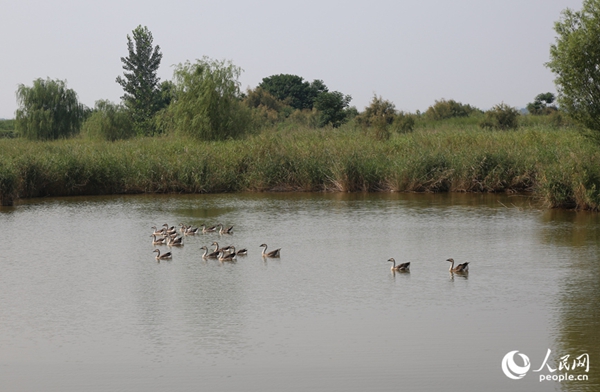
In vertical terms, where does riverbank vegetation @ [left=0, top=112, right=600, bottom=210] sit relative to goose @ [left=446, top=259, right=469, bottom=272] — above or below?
above

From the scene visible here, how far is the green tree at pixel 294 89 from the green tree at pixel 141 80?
11790mm

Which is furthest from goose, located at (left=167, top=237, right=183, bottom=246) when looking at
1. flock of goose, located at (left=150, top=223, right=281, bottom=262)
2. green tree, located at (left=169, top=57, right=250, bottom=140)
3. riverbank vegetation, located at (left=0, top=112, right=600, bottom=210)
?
green tree, located at (left=169, top=57, right=250, bottom=140)

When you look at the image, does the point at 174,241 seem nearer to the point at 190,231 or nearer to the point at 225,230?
the point at 190,231

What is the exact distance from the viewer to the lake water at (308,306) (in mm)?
9180

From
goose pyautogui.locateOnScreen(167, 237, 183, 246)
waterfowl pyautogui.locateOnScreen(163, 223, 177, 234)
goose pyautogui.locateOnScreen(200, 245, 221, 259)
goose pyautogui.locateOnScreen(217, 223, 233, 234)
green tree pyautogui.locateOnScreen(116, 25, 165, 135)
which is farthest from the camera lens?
green tree pyautogui.locateOnScreen(116, 25, 165, 135)

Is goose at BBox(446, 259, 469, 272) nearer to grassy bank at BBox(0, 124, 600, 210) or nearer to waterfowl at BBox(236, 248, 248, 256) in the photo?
waterfowl at BBox(236, 248, 248, 256)

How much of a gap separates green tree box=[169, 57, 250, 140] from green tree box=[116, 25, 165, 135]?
33.2m

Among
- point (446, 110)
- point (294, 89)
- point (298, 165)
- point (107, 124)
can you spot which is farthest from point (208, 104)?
point (294, 89)

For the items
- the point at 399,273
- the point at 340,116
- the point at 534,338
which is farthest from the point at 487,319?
the point at 340,116

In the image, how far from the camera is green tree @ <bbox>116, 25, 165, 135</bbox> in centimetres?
7038

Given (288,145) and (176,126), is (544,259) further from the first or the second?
(176,126)

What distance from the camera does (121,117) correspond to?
51812 mm
